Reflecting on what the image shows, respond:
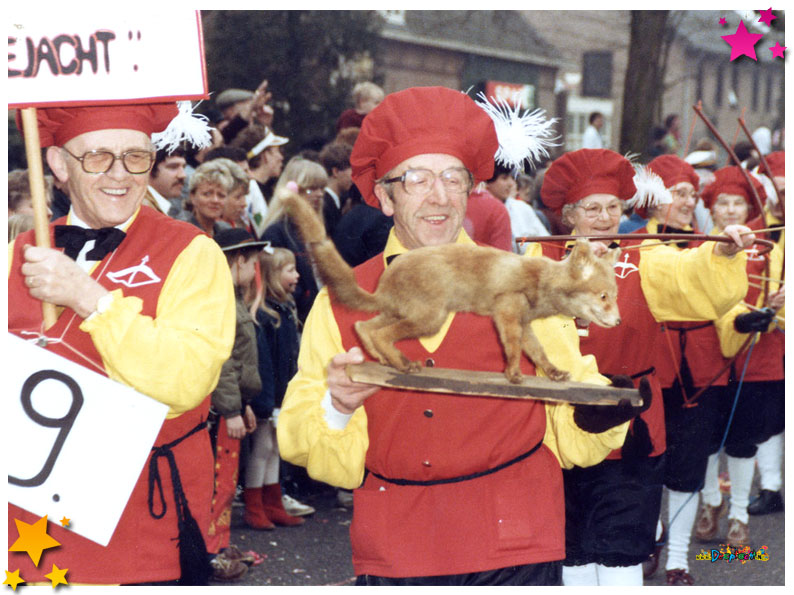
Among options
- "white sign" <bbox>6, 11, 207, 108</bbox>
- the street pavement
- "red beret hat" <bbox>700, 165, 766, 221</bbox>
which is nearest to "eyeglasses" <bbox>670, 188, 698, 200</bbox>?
"red beret hat" <bbox>700, 165, 766, 221</bbox>

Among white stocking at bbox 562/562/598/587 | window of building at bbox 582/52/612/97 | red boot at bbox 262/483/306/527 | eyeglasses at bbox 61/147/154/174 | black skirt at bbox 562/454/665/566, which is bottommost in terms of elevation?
red boot at bbox 262/483/306/527

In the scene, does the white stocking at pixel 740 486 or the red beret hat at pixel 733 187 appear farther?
the white stocking at pixel 740 486

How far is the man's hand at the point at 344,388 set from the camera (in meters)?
2.76

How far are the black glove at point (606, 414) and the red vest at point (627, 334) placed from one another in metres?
1.27

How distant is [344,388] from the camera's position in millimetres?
2818

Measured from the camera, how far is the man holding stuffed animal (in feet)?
9.87

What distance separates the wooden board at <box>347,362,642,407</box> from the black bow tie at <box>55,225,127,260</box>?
3.06 feet

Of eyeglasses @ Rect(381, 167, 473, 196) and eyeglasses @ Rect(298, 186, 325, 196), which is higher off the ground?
eyeglasses @ Rect(381, 167, 473, 196)

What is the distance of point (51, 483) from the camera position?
2.91 meters

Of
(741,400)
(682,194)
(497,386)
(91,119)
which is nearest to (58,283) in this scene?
(91,119)

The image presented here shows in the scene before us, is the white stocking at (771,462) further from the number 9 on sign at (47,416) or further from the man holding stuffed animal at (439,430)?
the number 9 on sign at (47,416)

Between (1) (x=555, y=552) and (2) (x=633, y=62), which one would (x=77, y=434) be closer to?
(1) (x=555, y=552)

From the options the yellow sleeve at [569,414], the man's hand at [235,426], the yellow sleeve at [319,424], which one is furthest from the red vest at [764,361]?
the yellow sleeve at [319,424]

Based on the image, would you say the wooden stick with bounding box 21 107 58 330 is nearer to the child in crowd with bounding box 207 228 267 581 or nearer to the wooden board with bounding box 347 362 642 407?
the wooden board with bounding box 347 362 642 407
